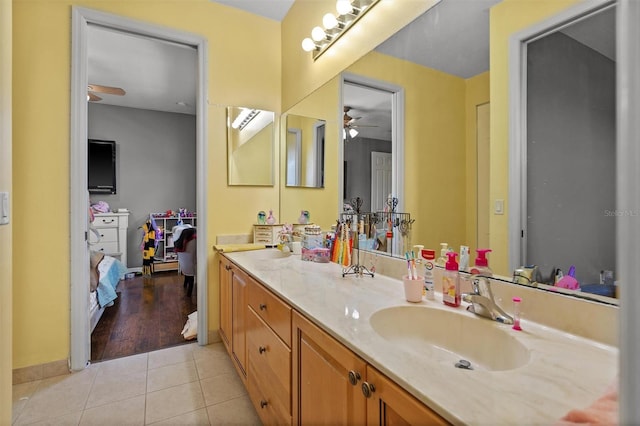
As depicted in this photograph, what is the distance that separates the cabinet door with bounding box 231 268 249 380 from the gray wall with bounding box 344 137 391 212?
0.78 m

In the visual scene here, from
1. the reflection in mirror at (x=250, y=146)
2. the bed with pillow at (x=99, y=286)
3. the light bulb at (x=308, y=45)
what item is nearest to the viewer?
the light bulb at (x=308, y=45)

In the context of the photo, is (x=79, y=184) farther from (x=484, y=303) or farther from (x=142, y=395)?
(x=484, y=303)

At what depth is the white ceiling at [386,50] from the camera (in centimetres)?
112

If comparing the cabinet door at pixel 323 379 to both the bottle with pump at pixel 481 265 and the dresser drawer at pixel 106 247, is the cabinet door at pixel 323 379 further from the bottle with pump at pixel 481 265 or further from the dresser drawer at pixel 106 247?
the dresser drawer at pixel 106 247

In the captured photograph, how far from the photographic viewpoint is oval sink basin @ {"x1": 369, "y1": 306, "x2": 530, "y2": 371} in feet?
2.85

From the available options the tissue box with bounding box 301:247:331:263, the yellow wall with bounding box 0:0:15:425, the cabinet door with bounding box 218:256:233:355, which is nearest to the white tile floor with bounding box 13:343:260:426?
the cabinet door with bounding box 218:256:233:355

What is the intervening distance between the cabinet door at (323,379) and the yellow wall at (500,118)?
622mm

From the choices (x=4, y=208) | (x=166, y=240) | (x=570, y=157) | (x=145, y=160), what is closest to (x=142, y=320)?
(x=4, y=208)

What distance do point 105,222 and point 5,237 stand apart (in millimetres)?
4057

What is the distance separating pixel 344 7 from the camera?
1.87 m

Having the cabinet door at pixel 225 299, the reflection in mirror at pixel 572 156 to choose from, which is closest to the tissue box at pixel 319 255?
the cabinet door at pixel 225 299

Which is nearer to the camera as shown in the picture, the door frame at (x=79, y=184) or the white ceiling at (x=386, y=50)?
the white ceiling at (x=386, y=50)

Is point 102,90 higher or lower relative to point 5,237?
higher

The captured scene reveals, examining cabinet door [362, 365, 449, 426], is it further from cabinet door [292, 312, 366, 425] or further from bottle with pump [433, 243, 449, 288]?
bottle with pump [433, 243, 449, 288]
